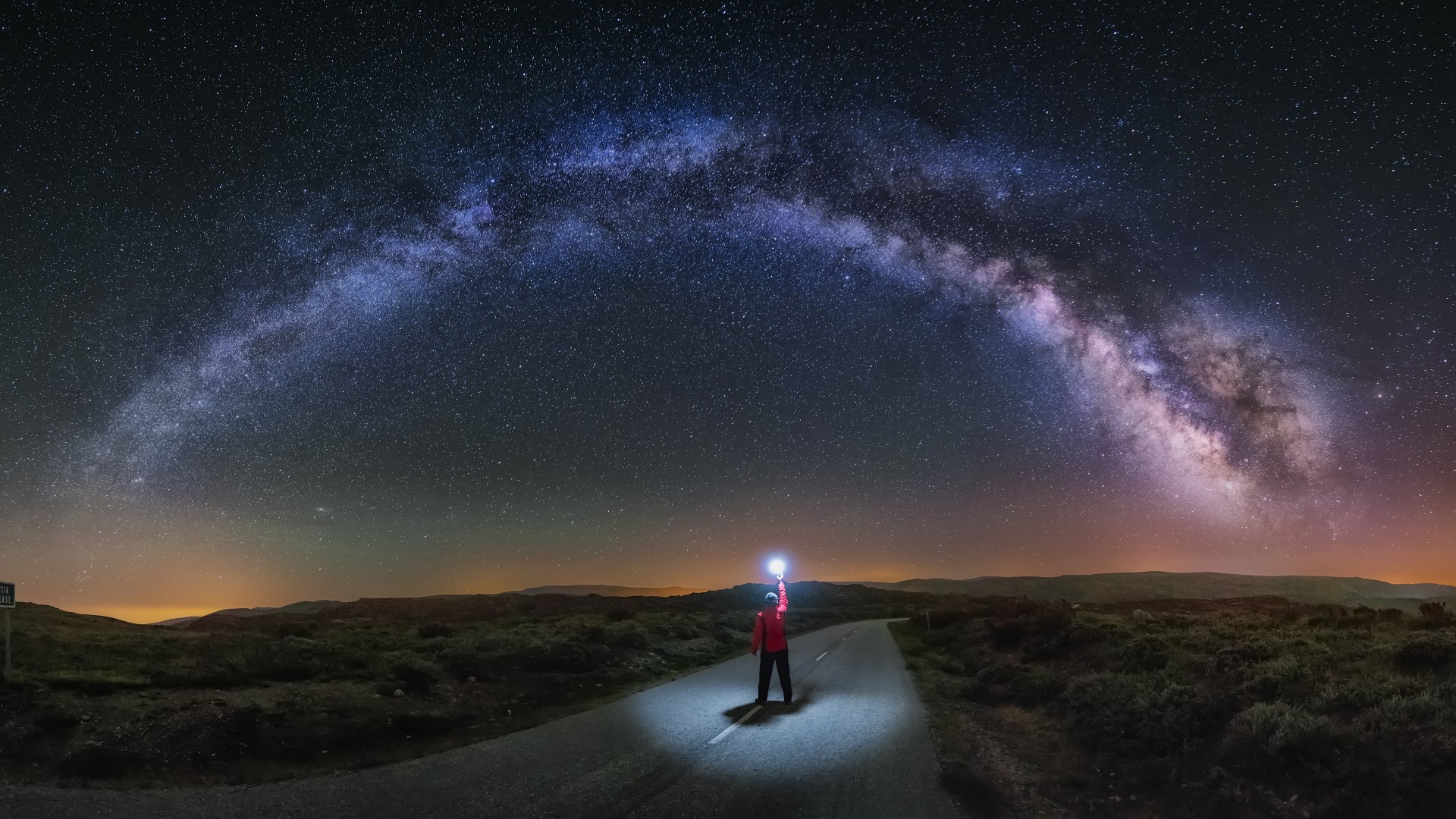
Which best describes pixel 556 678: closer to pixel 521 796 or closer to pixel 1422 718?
pixel 521 796

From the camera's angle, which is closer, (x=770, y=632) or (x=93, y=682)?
(x=93, y=682)

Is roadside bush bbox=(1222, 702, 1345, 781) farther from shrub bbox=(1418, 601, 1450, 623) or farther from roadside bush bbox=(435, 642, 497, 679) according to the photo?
roadside bush bbox=(435, 642, 497, 679)

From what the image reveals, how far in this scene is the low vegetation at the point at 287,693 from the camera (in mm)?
9531

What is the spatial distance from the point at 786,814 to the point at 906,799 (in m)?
1.32

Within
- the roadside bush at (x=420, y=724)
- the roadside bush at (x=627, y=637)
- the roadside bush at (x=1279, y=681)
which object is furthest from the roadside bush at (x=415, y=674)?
the roadside bush at (x=1279, y=681)

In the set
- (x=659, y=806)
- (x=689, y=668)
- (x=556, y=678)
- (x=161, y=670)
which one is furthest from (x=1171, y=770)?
(x=161, y=670)

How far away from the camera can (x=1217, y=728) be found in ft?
30.0

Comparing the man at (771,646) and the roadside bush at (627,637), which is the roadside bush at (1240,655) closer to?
the man at (771,646)

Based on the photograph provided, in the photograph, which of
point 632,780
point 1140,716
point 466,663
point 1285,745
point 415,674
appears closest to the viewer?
point 1285,745

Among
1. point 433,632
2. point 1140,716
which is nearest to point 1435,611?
point 1140,716

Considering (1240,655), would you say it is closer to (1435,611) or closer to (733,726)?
(733,726)

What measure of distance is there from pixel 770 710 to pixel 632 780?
5156 mm

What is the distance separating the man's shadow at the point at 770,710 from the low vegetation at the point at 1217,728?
2332mm

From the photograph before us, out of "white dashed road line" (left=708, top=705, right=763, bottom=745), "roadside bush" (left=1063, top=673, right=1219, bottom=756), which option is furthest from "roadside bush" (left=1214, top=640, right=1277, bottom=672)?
"white dashed road line" (left=708, top=705, right=763, bottom=745)
